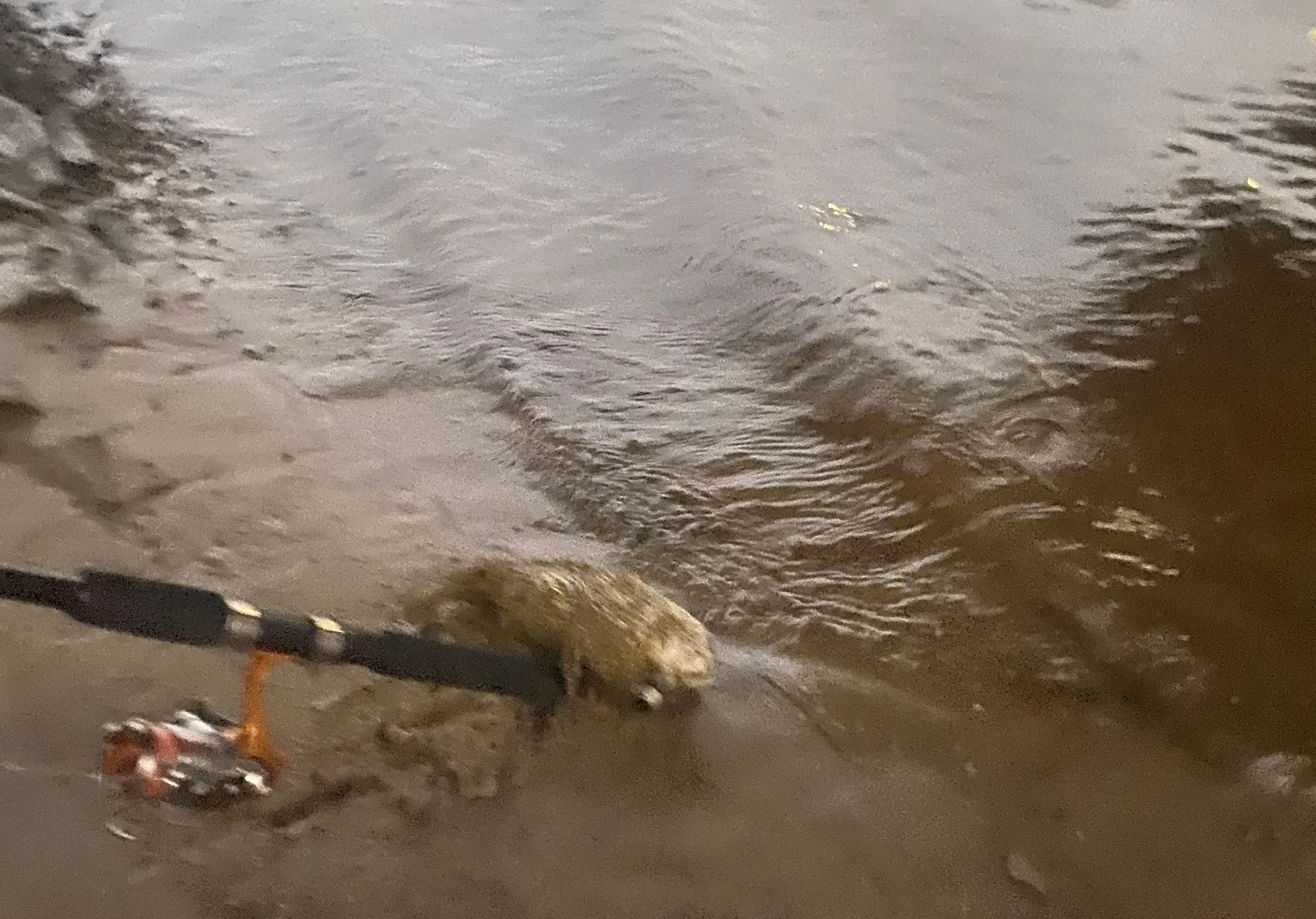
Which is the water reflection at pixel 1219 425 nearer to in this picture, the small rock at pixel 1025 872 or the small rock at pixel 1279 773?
the small rock at pixel 1279 773

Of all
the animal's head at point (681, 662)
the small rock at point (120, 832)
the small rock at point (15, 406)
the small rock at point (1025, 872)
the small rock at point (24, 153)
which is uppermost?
the small rock at point (24, 153)

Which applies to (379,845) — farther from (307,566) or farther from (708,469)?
(708,469)

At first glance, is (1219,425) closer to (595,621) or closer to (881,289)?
(881,289)

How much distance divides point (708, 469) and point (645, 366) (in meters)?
0.46

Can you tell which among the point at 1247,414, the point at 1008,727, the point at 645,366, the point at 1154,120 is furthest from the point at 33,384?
the point at 1154,120

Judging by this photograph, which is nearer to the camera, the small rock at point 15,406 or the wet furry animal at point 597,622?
the wet furry animal at point 597,622

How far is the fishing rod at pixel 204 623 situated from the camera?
131 cm

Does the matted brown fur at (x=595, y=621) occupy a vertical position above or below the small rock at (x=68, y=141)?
below

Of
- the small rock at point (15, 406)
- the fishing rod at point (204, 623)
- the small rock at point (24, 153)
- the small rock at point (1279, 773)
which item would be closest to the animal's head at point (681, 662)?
the fishing rod at point (204, 623)

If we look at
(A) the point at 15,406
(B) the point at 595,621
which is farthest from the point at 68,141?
(B) the point at 595,621

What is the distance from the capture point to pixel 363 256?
11.0 feet

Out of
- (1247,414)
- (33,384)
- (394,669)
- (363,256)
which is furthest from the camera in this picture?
(363,256)

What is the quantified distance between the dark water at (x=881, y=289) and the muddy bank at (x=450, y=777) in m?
0.16

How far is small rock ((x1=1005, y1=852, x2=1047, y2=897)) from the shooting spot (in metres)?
1.91
